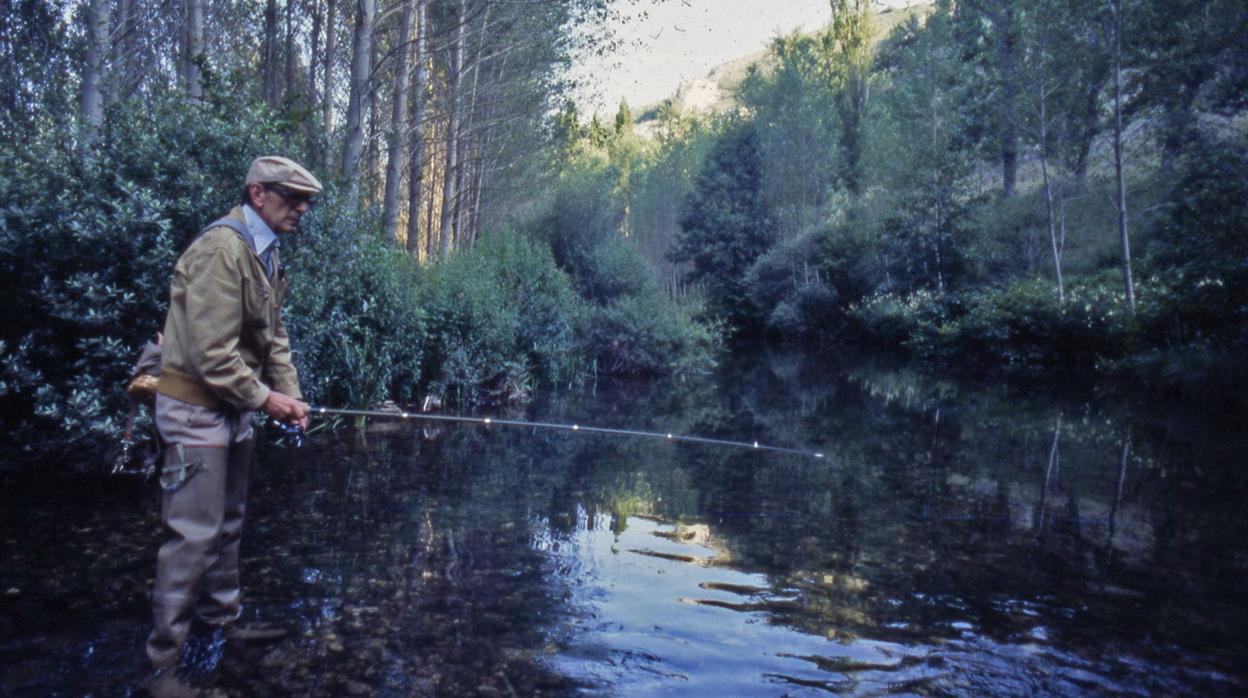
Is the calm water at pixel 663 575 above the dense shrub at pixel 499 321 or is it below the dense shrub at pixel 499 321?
below

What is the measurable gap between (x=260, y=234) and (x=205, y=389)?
67cm

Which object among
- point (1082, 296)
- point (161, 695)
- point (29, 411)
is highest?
point (1082, 296)

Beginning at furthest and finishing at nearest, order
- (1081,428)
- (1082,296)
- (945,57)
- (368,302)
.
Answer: (945,57), (1082,296), (1081,428), (368,302)

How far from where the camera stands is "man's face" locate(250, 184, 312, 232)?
380 cm

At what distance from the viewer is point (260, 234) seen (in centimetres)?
379

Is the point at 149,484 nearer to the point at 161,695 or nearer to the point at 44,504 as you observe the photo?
the point at 44,504

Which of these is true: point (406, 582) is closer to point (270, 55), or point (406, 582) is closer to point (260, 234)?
point (260, 234)

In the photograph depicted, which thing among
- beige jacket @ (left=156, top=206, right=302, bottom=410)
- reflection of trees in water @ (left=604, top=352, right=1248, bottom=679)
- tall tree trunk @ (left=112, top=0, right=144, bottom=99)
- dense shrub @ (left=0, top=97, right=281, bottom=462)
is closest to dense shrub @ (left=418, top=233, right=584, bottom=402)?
reflection of trees in water @ (left=604, top=352, right=1248, bottom=679)

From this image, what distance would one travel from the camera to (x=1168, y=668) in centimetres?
419

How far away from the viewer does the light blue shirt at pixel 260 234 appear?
375 centimetres

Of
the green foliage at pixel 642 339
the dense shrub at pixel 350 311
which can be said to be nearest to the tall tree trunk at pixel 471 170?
the green foliage at pixel 642 339

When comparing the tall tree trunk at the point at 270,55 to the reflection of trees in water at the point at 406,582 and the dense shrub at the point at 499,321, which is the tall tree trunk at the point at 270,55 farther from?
the reflection of trees in water at the point at 406,582

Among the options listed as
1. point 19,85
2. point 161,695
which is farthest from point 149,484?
point 19,85

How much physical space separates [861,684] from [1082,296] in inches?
950
